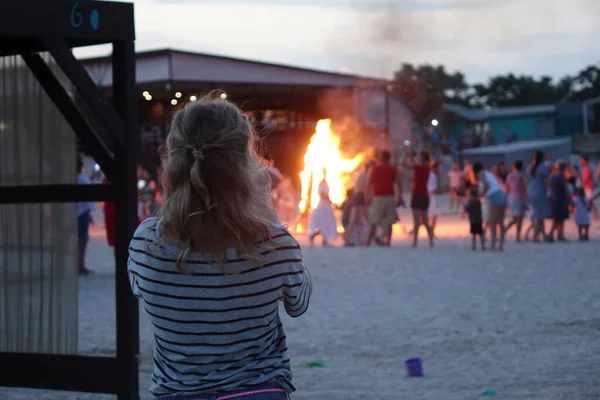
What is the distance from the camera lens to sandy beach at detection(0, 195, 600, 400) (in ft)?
22.5

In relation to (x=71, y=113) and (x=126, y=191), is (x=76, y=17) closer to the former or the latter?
(x=71, y=113)

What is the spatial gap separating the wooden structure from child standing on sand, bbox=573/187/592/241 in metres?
14.3

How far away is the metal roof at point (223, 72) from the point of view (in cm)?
3073

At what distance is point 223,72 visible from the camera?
33188 mm

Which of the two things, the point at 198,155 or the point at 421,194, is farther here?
the point at 421,194

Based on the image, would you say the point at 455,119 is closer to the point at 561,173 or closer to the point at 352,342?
the point at 561,173

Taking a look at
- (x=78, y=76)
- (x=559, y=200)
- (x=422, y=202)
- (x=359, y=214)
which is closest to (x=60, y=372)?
(x=78, y=76)

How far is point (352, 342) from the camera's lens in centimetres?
862

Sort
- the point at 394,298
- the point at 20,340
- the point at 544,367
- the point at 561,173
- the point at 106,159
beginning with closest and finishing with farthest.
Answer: the point at 106,159 → the point at 20,340 → the point at 544,367 → the point at 394,298 → the point at 561,173

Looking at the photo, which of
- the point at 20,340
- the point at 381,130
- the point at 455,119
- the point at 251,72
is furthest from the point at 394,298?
the point at 455,119

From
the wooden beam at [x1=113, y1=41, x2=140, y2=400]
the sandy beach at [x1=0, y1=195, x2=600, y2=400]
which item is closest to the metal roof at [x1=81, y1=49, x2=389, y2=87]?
the sandy beach at [x1=0, y1=195, x2=600, y2=400]

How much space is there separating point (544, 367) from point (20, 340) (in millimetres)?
3918

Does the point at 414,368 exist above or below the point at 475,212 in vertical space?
below

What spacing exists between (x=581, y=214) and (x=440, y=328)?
33.7 ft
